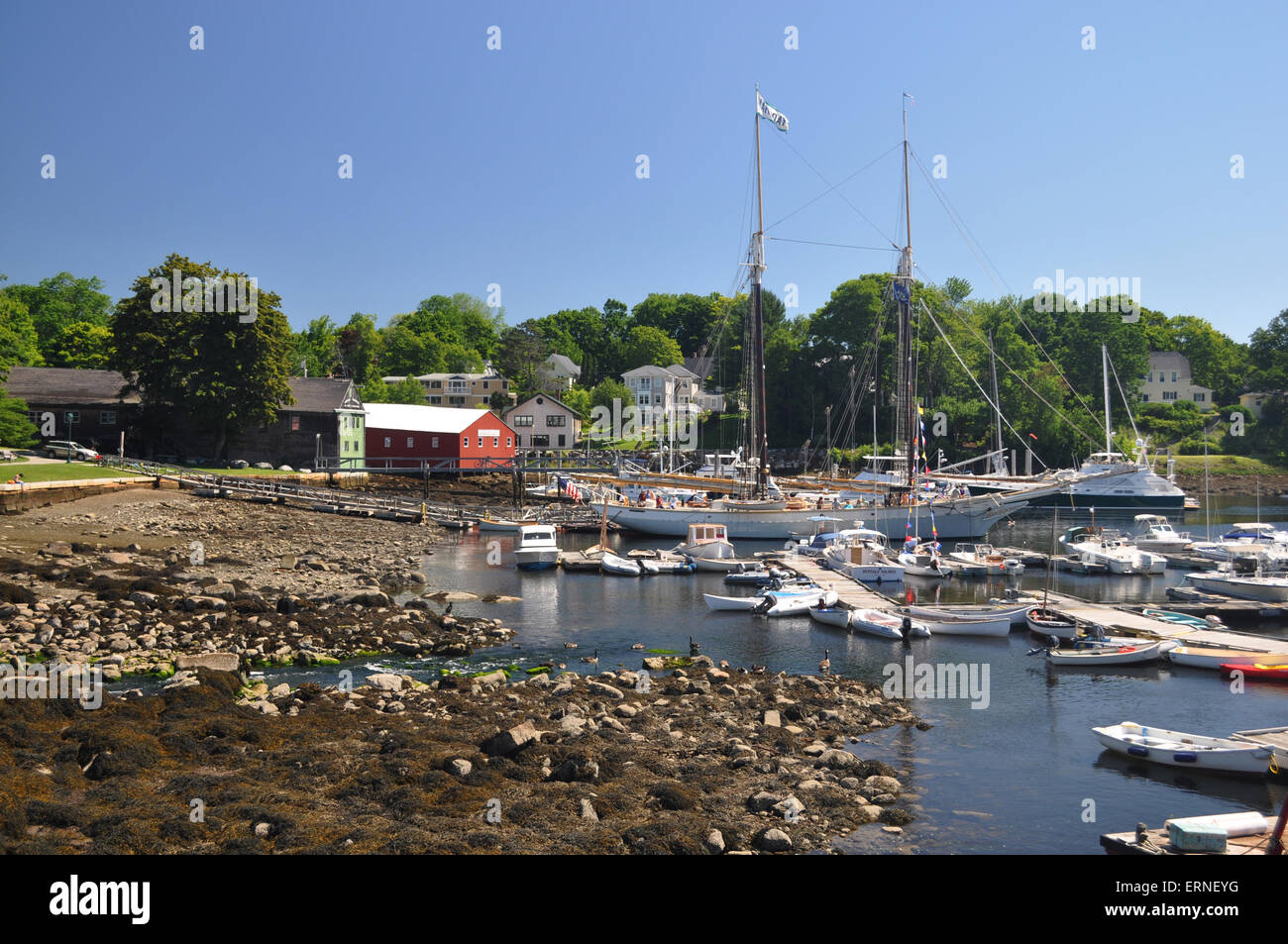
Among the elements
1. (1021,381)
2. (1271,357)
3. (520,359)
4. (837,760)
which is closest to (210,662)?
(837,760)

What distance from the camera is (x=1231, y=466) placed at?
110938 millimetres

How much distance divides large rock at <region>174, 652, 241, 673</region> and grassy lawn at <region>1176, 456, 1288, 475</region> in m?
110

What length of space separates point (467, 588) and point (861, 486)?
39553 millimetres

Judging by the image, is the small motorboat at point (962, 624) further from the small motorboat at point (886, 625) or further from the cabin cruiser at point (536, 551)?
the cabin cruiser at point (536, 551)

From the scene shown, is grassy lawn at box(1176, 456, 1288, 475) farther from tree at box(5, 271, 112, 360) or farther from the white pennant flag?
tree at box(5, 271, 112, 360)

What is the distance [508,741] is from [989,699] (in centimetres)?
1543

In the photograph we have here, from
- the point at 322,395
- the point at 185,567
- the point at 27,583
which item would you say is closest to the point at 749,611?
the point at 185,567

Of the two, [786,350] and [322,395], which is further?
[786,350]

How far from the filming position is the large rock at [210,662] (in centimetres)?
2448

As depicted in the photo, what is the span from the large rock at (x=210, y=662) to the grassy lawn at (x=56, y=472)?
32222 millimetres

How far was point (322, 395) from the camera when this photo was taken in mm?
80688

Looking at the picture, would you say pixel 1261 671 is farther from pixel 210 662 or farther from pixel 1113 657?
pixel 210 662

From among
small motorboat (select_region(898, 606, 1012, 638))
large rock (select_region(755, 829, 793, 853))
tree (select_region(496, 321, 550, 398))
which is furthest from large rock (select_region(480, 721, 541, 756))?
tree (select_region(496, 321, 550, 398))
